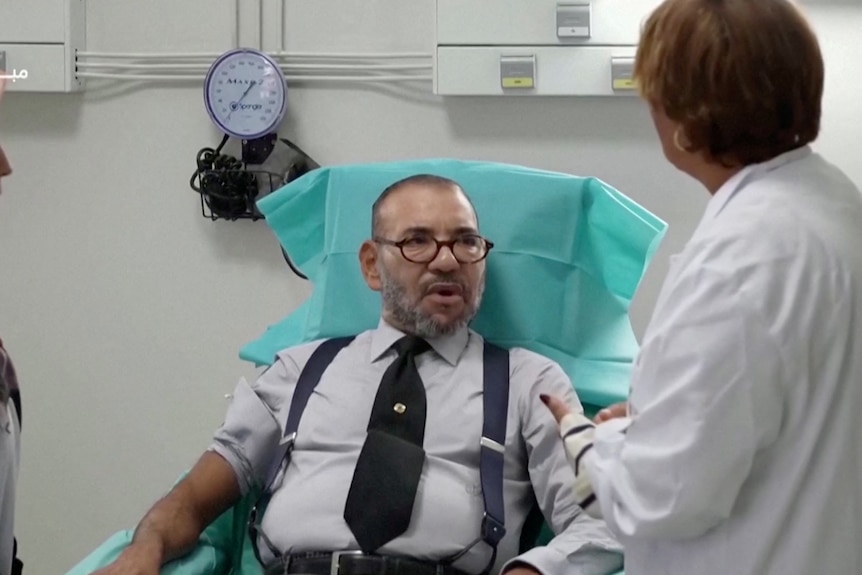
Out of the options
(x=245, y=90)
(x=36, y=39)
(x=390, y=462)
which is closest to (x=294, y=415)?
(x=390, y=462)

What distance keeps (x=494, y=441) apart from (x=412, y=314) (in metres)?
0.30

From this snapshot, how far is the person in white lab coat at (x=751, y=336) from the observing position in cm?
114

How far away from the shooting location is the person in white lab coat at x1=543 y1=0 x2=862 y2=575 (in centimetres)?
114

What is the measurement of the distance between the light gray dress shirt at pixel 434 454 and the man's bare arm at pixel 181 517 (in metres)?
0.04

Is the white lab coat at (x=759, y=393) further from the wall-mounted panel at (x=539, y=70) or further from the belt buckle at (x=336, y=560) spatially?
the wall-mounted panel at (x=539, y=70)

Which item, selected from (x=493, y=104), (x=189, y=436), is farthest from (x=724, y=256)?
(x=189, y=436)

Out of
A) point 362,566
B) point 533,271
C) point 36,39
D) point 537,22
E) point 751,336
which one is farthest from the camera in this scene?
point 36,39

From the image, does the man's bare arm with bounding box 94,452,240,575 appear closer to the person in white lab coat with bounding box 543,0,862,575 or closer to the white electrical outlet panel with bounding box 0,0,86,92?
the person in white lab coat with bounding box 543,0,862,575

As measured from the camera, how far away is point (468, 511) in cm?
181

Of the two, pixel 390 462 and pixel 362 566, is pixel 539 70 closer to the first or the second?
pixel 390 462

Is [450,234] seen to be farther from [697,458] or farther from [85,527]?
[85,527]

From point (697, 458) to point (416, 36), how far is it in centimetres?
174

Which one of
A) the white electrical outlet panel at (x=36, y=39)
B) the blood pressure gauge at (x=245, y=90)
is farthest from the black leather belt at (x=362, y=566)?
the white electrical outlet panel at (x=36, y=39)

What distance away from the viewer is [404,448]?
1.85 metres
